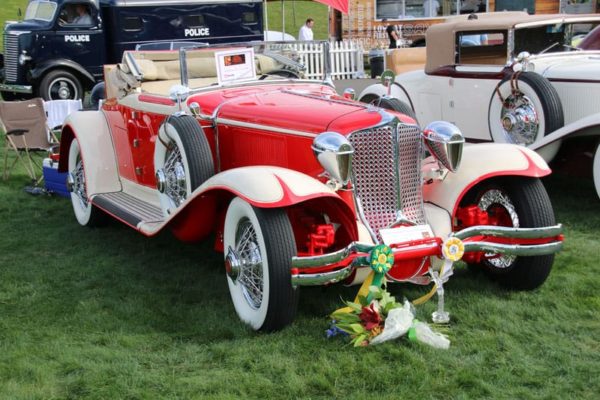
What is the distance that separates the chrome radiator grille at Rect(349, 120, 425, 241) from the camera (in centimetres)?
384

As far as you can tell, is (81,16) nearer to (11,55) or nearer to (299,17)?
(11,55)

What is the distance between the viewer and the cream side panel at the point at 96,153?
5.78 m

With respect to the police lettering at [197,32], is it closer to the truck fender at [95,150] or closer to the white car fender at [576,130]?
the truck fender at [95,150]

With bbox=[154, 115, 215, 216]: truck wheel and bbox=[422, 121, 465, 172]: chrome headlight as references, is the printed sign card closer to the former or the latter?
bbox=[154, 115, 215, 216]: truck wheel

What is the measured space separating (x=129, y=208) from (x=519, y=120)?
11.8 ft

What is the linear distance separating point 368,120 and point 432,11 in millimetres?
16442

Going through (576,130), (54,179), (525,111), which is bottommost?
(54,179)

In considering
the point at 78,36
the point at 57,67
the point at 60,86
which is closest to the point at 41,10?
the point at 78,36

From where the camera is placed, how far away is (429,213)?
397 centimetres

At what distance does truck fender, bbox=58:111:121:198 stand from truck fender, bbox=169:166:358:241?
6.50ft

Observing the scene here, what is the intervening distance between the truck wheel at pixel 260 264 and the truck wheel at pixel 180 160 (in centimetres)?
61

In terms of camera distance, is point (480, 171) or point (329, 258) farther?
point (480, 171)

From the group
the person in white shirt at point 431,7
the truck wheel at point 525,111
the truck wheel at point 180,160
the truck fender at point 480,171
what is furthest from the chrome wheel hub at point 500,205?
the person in white shirt at point 431,7

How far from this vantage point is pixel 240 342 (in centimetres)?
357
